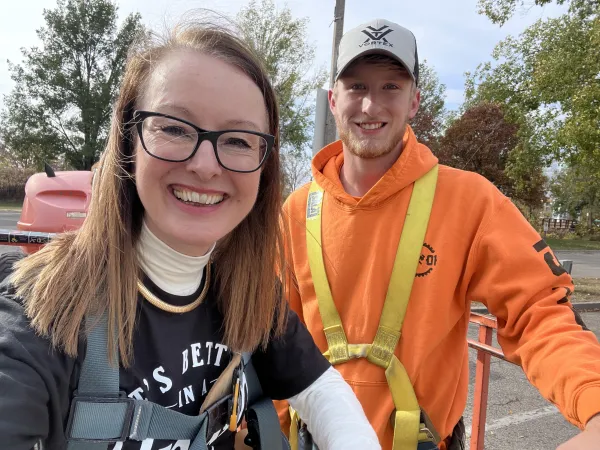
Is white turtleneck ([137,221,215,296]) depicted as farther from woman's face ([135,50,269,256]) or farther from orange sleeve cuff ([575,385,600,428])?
orange sleeve cuff ([575,385,600,428])

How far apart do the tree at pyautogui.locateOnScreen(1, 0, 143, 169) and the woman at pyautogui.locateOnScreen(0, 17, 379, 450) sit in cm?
3319

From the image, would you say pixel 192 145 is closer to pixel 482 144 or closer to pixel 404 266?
pixel 404 266

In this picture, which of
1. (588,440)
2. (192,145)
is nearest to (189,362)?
(192,145)

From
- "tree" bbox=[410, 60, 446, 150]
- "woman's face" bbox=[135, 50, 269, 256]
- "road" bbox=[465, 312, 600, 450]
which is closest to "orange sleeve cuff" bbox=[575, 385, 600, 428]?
"woman's face" bbox=[135, 50, 269, 256]

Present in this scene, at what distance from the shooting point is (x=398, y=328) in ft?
5.80

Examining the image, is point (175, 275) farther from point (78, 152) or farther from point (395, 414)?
point (78, 152)

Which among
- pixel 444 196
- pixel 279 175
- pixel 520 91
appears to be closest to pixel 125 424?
pixel 279 175

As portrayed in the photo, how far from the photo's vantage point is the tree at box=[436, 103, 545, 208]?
84.8 feet

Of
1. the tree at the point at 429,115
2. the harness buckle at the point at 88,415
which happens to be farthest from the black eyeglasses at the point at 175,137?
the tree at the point at 429,115

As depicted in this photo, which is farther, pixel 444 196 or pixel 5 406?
pixel 444 196

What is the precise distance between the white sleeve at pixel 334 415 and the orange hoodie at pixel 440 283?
1.11 feet

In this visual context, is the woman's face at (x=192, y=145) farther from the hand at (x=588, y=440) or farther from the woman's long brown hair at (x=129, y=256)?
the hand at (x=588, y=440)

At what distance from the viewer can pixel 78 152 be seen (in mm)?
32250

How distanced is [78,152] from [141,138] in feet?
114
